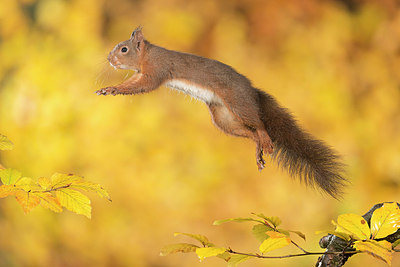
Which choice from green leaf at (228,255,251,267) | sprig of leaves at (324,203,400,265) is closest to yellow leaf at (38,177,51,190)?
green leaf at (228,255,251,267)

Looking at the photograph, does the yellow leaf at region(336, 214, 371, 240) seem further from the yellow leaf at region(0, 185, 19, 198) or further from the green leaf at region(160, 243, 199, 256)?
the yellow leaf at region(0, 185, 19, 198)

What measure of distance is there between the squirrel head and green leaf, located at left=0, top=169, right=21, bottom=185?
A: 244 millimetres

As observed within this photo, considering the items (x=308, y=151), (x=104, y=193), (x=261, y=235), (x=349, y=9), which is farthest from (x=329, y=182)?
(x=349, y=9)

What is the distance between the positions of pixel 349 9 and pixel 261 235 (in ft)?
8.14

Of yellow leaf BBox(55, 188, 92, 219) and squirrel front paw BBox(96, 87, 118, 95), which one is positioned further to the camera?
yellow leaf BBox(55, 188, 92, 219)

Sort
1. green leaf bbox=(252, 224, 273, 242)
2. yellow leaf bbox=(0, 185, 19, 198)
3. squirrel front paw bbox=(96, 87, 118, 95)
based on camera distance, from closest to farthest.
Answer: squirrel front paw bbox=(96, 87, 118, 95), yellow leaf bbox=(0, 185, 19, 198), green leaf bbox=(252, 224, 273, 242)

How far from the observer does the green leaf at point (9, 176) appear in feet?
2.46

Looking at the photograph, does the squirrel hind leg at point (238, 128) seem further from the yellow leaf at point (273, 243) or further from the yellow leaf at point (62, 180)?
the yellow leaf at point (62, 180)

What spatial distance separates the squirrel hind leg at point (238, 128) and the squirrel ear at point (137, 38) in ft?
0.48

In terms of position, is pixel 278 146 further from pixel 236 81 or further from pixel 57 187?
pixel 57 187

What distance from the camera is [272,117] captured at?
2.76 ft

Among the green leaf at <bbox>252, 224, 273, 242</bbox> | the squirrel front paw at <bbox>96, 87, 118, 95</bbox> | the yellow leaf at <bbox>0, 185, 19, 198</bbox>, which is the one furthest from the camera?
the green leaf at <bbox>252, 224, 273, 242</bbox>

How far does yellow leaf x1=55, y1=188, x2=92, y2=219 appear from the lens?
73 centimetres

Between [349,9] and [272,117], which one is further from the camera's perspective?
[349,9]
